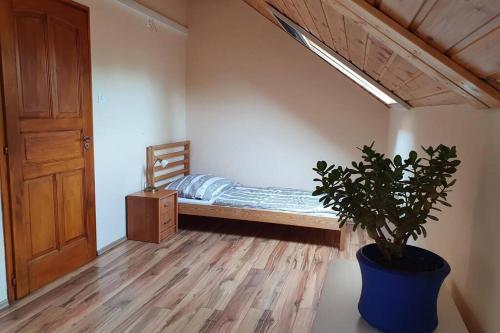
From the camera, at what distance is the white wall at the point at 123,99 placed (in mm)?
3568

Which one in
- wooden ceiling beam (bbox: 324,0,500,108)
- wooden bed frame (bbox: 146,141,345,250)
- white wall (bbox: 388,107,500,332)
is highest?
wooden ceiling beam (bbox: 324,0,500,108)

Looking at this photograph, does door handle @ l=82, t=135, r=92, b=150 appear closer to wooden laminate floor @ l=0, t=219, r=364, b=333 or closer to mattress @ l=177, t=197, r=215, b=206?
wooden laminate floor @ l=0, t=219, r=364, b=333

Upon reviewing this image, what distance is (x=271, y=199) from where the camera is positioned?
14.6 ft

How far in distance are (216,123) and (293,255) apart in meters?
2.33

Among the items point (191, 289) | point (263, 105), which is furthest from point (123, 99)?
point (191, 289)

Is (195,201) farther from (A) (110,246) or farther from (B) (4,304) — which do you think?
(B) (4,304)

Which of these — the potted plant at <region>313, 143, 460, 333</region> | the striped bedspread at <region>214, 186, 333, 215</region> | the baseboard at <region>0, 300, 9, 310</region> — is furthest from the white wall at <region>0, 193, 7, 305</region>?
the potted plant at <region>313, 143, 460, 333</region>

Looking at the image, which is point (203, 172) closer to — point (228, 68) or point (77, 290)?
point (228, 68)

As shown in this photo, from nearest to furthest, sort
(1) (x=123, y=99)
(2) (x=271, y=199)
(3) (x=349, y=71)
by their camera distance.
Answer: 1. (3) (x=349, y=71)
2. (1) (x=123, y=99)
3. (2) (x=271, y=199)

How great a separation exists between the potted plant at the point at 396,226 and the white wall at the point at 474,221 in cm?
13

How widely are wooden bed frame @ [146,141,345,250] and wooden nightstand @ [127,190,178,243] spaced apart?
0.38 metres

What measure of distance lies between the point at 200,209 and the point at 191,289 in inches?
56.2

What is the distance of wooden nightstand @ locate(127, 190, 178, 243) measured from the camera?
395cm

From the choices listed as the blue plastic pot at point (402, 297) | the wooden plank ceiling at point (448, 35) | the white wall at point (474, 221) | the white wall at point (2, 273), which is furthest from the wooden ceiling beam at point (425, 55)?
the white wall at point (2, 273)
